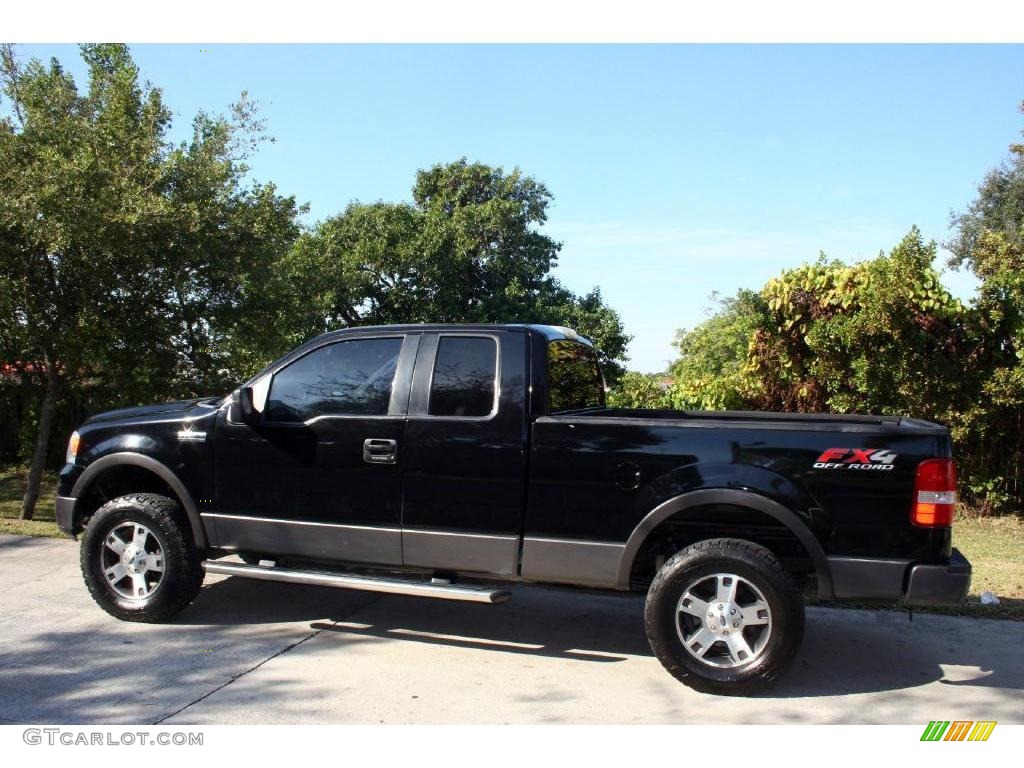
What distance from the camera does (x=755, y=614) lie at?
4.64m

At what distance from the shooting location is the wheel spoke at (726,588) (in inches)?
184

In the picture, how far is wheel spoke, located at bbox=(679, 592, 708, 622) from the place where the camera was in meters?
4.71

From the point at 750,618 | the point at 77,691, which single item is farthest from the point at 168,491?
the point at 750,618

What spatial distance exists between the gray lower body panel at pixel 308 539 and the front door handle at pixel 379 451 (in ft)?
1.31

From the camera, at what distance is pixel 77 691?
4.57m

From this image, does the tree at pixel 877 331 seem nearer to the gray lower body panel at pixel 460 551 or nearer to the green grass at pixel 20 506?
the gray lower body panel at pixel 460 551

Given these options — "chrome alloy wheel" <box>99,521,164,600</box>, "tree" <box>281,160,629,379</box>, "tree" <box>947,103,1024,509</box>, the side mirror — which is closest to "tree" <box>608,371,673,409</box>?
"tree" <box>947,103,1024,509</box>

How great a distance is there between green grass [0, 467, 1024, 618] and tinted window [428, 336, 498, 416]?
11.6ft

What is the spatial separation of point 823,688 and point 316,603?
3.43 metres

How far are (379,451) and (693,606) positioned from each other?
197 cm

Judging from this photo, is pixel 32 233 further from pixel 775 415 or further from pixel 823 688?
pixel 823 688

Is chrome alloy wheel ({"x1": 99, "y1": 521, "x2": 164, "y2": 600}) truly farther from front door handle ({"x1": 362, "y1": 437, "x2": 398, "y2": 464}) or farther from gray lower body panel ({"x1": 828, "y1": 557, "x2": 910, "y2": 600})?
gray lower body panel ({"x1": 828, "y1": 557, "x2": 910, "y2": 600})

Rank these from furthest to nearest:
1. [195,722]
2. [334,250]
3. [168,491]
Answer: [334,250]
[168,491]
[195,722]
